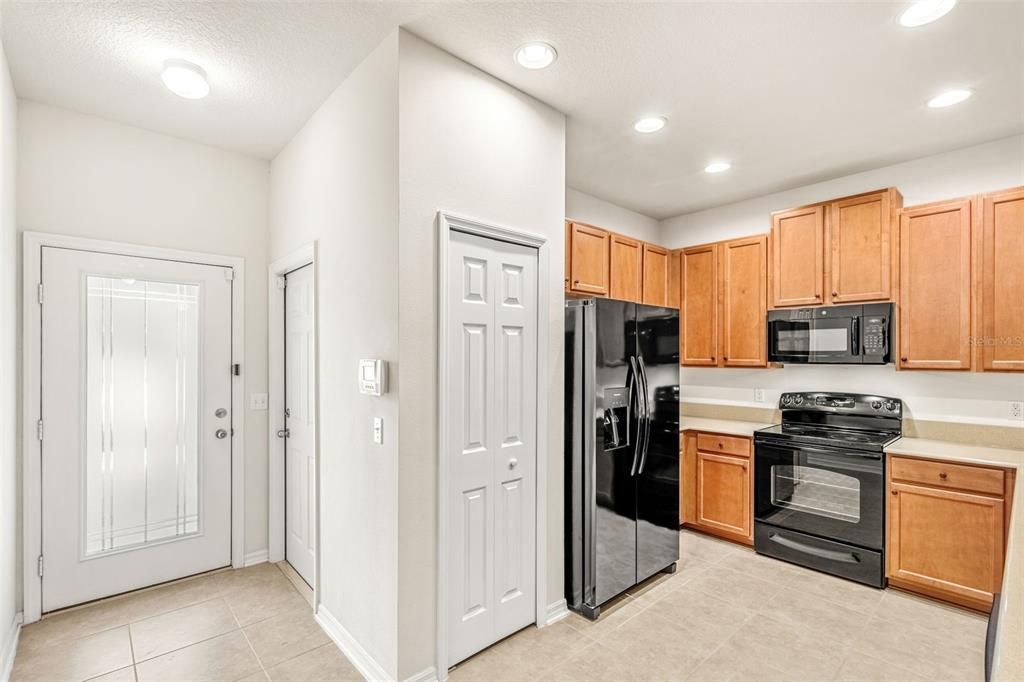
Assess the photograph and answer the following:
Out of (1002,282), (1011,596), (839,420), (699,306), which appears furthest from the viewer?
(699,306)

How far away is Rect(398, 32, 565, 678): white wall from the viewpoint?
218 cm

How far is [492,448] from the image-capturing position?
2.51 m

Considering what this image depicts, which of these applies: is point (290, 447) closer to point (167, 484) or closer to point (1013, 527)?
point (167, 484)

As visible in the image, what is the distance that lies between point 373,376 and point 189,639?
1751 millimetres

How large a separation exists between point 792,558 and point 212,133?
4.79 meters

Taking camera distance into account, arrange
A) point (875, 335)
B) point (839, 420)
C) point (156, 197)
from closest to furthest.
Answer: point (156, 197)
point (875, 335)
point (839, 420)

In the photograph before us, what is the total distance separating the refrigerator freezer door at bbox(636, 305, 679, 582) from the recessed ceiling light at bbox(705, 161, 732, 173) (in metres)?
1.17

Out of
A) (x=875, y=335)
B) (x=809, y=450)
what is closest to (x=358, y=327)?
(x=809, y=450)

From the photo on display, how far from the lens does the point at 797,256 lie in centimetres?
386

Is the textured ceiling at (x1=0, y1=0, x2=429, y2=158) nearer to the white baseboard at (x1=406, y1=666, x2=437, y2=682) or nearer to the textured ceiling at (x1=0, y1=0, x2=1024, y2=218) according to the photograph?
the textured ceiling at (x1=0, y1=0, x2=1024, y2=218)

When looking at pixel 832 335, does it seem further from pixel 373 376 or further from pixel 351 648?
pixel 351 648

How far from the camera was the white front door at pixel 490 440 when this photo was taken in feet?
7.75

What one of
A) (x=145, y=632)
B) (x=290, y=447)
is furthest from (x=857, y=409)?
Result: (x=145, y=632)

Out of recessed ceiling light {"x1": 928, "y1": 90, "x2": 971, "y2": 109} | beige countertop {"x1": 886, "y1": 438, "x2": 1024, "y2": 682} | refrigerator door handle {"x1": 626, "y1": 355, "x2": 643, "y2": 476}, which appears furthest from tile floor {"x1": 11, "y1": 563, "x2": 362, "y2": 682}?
recessed ceiling light {"x1": 928, "y1": 90, "x2": 971, "y2": 109}
